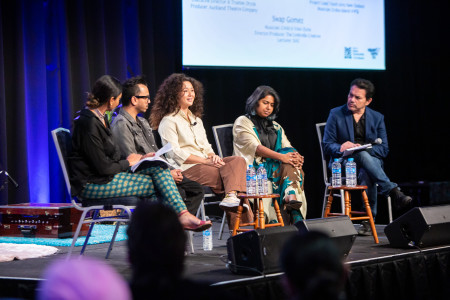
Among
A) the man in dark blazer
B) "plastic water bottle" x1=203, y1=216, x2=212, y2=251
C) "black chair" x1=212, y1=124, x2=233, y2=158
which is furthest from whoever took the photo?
"black chair" x1=212, y1=124, x2=233, y2=158

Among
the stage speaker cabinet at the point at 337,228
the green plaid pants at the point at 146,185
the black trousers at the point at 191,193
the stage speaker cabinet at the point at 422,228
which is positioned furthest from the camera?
the black trousers at the point at 191,193

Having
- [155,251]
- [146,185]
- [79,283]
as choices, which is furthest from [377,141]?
[79,283]

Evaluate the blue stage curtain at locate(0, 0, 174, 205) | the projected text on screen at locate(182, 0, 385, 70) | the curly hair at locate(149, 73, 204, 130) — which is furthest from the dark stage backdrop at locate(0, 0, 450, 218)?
the curly hair at locate(149, 73, 204, 130)

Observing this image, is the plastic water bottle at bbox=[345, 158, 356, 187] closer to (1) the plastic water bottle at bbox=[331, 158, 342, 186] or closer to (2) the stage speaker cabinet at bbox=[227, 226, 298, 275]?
(1) the plastic water bottle at bbox=[331, 158, 342, 186]

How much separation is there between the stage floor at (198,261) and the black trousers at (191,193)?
0.29 metres

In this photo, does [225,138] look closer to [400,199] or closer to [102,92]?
[400,199]

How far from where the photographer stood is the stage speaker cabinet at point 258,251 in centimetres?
287

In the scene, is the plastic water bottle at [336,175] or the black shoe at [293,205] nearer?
the black shoe at [293,205]

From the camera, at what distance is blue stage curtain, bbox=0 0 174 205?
4.93m

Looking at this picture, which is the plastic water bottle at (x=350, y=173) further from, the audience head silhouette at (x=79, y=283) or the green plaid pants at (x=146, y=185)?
the audience head silhouette at (x=79, y=283)

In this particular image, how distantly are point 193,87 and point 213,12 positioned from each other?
1327mm

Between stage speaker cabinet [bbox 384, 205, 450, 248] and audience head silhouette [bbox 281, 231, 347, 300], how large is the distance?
261cm

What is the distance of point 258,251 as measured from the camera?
9.41 ft

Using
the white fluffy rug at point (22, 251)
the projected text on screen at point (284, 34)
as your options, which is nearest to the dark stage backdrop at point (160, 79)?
the projected text on screen at point (284, 34)
